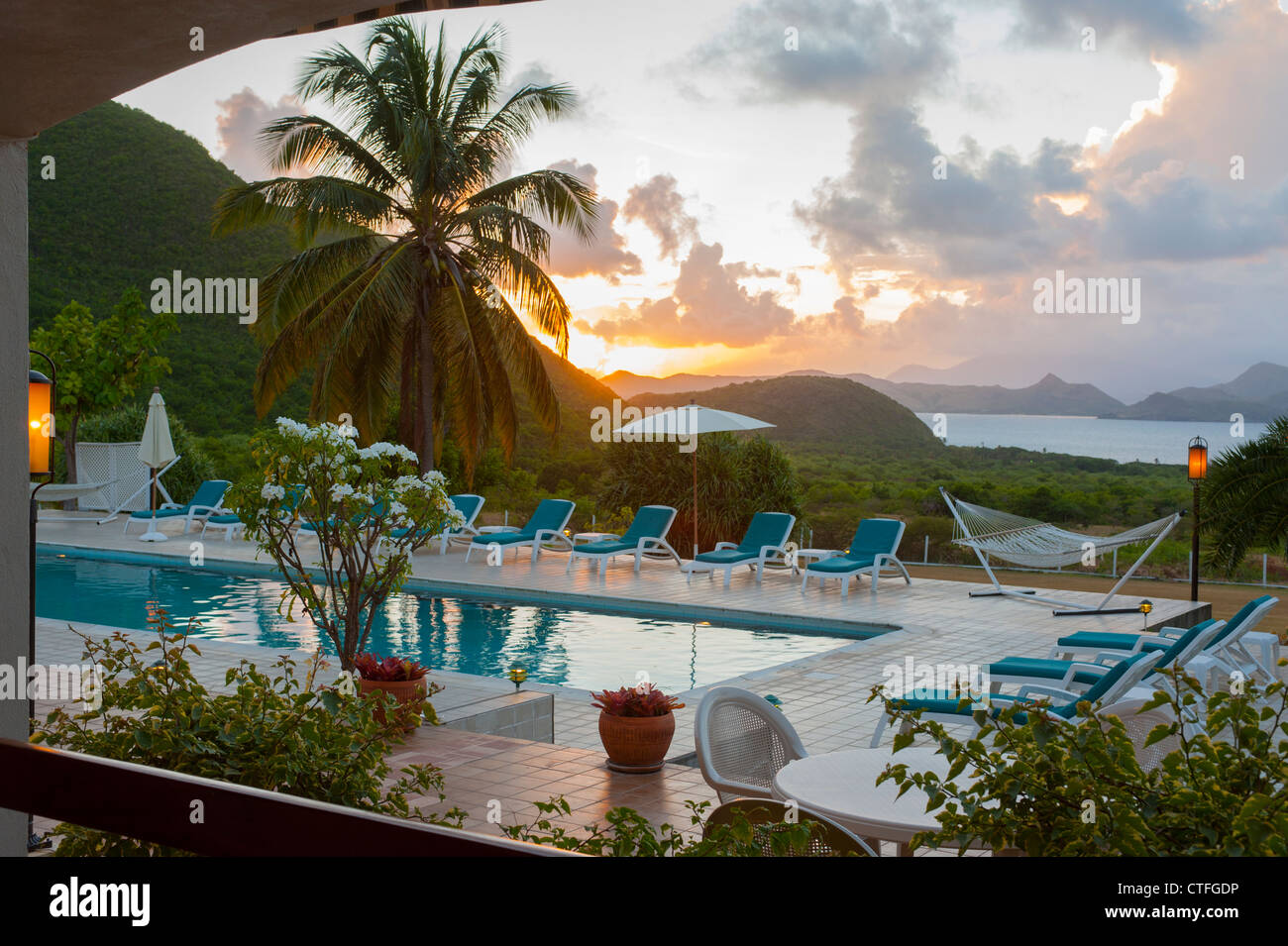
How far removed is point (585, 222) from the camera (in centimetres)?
1566

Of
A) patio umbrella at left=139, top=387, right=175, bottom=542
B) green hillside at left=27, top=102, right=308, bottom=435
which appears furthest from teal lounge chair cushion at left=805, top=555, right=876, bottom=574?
green hillside at left=27, top=102, right=308, bottom=435

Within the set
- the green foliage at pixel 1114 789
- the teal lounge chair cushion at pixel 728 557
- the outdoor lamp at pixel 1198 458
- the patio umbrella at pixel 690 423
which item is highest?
the patio umbrella at pixel 690 423

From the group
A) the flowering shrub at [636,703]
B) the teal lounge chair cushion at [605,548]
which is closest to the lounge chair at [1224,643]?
the flowering shrub at [636,703]

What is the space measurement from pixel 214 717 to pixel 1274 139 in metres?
19.6

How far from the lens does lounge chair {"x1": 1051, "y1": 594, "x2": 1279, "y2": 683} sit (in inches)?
241

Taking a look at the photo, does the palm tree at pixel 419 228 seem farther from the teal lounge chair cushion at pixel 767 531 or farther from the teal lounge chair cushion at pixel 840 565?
the teal lounge chair cushion at pixel 840 565

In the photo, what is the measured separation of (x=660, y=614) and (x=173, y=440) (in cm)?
1311

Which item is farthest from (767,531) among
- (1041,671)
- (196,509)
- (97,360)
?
(97,360)

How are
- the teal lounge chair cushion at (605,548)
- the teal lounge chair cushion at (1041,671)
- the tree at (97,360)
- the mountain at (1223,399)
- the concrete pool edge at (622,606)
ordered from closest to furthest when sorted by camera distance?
the teal lounge chair cushion at (1041,671) < the concrete pool edge at (622,606) < the teal lounge chair cushion at (605,548) < the tree at (97,360) < the mountain at (1223,399)

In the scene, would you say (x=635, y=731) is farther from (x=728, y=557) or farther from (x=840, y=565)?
(x=728, y=557)

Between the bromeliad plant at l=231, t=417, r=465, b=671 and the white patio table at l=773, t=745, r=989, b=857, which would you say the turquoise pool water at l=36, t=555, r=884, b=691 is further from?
the white patio table at l=773, t=745, r=989, b=857

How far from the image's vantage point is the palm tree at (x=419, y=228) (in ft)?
49.3

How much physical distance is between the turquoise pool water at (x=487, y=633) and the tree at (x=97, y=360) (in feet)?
25.9

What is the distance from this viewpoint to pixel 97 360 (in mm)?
19922
